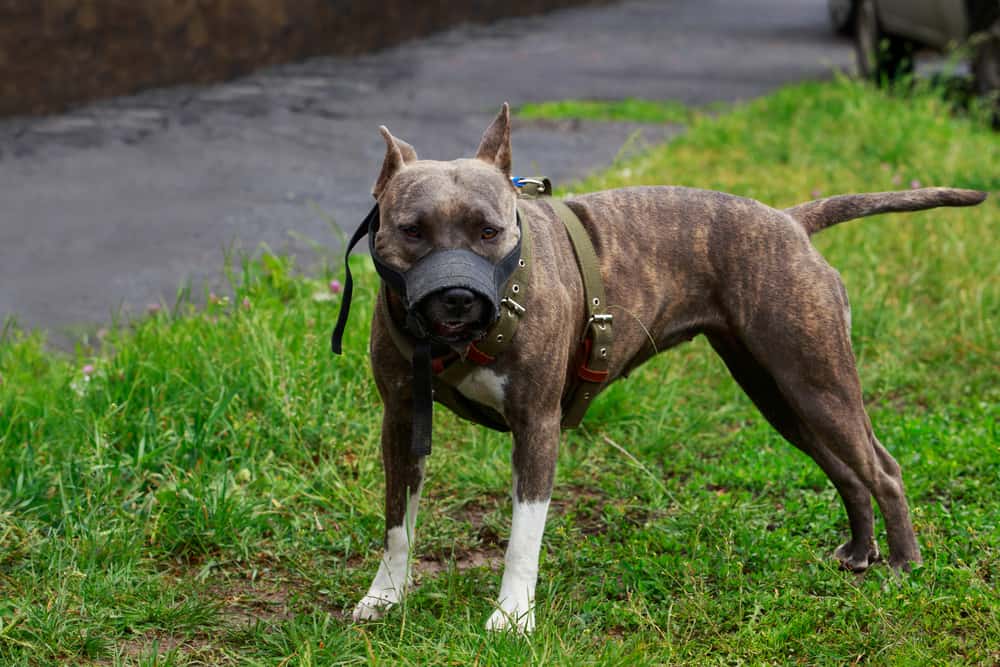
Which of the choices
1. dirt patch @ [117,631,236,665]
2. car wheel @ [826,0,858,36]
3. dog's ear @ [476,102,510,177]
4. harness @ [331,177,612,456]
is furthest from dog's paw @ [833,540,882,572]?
car wheel @ [826,0,858,36]

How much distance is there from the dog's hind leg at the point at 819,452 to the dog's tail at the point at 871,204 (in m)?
0.47

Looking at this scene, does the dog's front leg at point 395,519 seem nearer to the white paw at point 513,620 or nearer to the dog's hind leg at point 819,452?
the white paw at point 513,620

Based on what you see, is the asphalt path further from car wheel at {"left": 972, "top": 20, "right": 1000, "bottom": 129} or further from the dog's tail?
the dog's tail

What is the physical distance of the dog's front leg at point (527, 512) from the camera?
11.3 ft

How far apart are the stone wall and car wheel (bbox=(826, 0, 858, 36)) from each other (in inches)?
239

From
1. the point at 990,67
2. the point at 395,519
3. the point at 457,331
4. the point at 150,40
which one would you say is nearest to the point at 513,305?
the point at 457,331

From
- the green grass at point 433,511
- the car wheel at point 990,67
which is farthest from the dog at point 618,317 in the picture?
the car wheel at point 990,67

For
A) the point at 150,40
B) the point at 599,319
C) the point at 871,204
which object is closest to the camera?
the point at 599,319

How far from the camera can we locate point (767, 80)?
1285 cm

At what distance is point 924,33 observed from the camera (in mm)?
10547

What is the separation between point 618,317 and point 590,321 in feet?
0.37

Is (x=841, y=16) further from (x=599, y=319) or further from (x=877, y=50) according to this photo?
(x=599, y=319)

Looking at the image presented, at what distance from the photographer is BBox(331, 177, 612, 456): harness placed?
3.32 m

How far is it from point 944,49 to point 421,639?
28.4 ft
